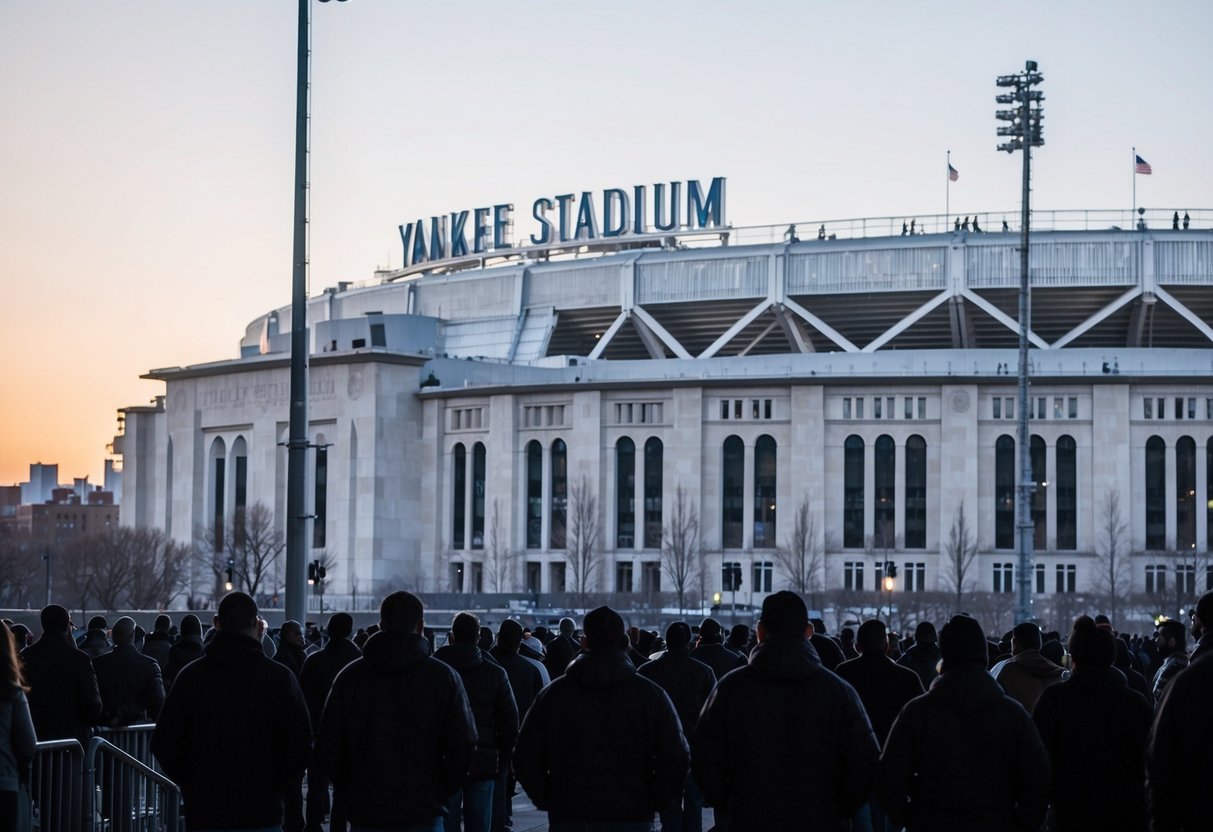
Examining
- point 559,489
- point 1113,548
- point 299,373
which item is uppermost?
point 559,489

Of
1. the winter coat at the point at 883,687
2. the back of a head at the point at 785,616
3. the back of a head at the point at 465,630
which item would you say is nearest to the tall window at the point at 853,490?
the winter coat at the point at 883,687

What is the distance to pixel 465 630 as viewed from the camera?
14.9 meters

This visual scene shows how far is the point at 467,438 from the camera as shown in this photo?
4756 inches

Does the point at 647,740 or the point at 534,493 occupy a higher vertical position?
the point at 534,493

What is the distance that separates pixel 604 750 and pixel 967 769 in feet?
6.18

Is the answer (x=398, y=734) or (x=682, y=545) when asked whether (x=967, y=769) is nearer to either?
(x=398, y=734)

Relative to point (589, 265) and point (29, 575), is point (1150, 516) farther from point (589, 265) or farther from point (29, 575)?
point (29, 575)

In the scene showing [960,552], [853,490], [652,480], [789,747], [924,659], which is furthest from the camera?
[652,480]

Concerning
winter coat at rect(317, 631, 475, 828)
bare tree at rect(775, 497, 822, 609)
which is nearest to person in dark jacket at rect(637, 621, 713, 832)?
winter coat at rect(317, 631, 475, 828)

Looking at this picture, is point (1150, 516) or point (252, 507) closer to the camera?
point (1150, 516)

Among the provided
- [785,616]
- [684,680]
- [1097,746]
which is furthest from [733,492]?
[785,616]

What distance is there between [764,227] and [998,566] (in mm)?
24691

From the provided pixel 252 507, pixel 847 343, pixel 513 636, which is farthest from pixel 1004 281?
pixel 513 636

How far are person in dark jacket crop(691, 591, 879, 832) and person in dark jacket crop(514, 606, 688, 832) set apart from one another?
16.5 inches
